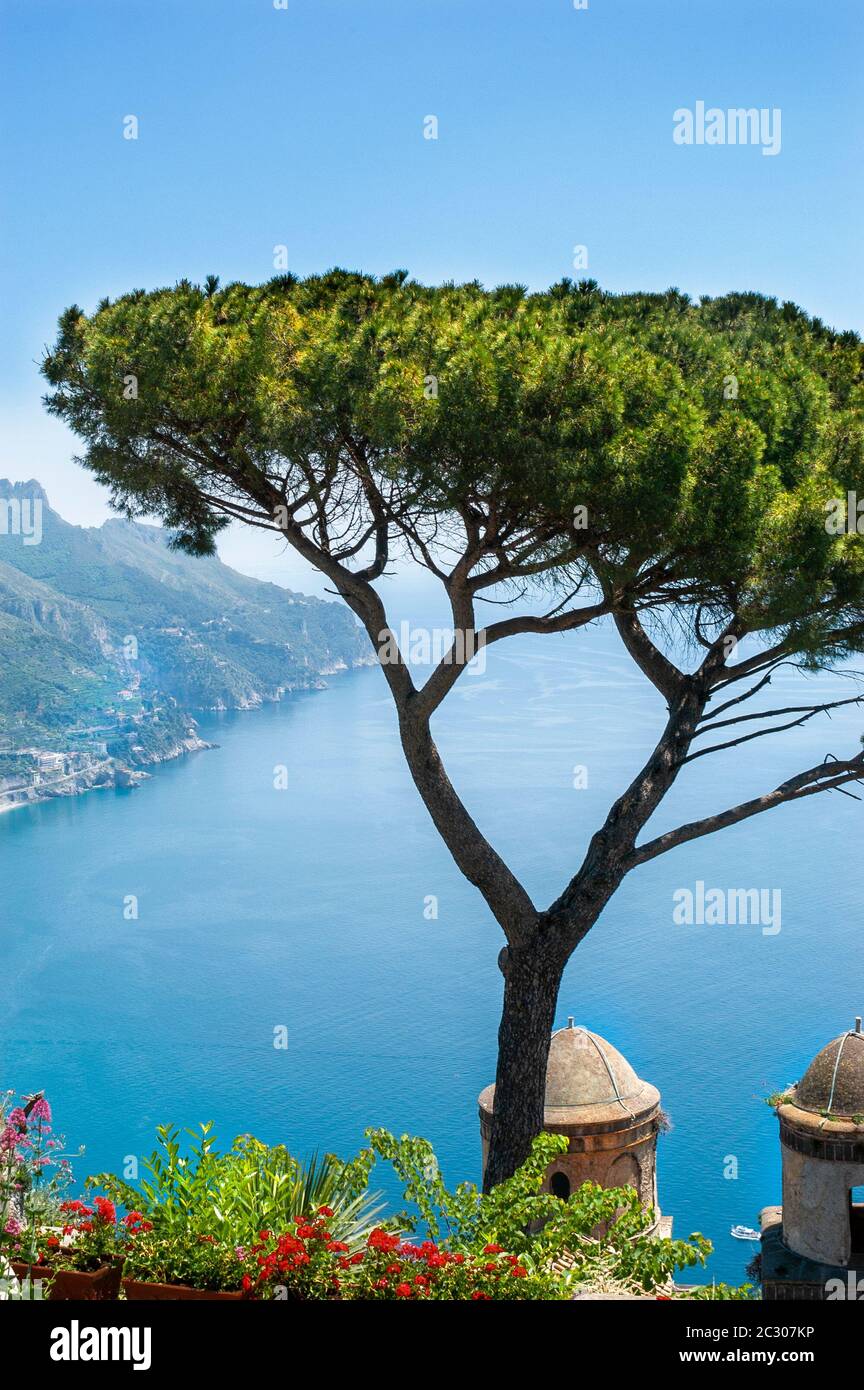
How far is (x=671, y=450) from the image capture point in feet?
16.7

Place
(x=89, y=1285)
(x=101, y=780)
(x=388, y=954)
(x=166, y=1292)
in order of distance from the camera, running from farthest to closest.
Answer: (x=101, y=780)
(x=388, y=954)
(x=166, y=1292)
(x=89, y=1285)

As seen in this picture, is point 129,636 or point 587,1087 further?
point 129,636

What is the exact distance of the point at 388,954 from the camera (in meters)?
32.5

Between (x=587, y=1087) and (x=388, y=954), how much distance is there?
26687 millimetres

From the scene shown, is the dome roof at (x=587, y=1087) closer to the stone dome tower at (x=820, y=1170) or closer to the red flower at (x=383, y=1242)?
the stone dome tower at (x=820, y=1170)

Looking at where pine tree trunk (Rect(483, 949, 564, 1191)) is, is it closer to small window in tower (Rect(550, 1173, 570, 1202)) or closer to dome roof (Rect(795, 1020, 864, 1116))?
small window in tower (Rect(550, 1173, 570, 1202))

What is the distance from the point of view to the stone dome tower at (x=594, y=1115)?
245 inches

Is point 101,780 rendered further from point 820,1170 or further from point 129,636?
point 820,1170

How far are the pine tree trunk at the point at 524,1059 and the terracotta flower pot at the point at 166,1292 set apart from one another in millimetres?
2366

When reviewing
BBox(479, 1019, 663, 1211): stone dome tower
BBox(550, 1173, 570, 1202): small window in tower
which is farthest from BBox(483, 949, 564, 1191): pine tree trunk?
BBox(550, 1173, 570, 1202): small window in tower

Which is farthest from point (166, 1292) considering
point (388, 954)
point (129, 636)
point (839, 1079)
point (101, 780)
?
point (129, 636)

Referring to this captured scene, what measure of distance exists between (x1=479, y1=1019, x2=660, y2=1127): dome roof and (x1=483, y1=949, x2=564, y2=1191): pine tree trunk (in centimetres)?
63

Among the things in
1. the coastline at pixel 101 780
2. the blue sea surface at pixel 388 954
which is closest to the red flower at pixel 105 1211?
the blue sea surface at pixel 388 954

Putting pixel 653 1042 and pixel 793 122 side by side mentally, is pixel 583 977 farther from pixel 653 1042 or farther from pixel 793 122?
pixel 793 122
